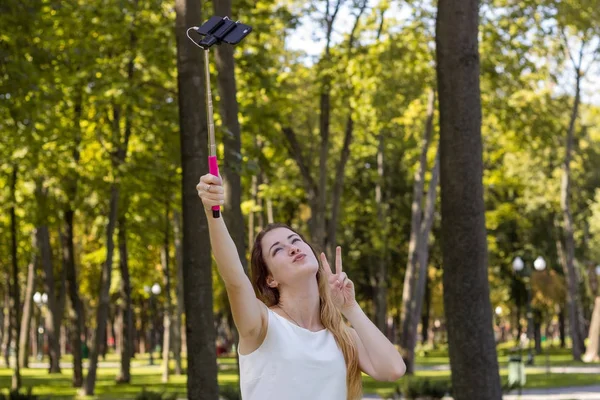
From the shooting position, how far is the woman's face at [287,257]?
416cm

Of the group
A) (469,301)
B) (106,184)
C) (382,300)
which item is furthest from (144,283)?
(469,301)

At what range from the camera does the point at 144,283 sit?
168 feet

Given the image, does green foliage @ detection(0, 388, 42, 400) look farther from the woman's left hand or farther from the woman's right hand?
the woman's right hand

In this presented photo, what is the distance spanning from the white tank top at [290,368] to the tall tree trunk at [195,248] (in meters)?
7.77

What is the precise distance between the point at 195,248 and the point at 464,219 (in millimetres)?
2871

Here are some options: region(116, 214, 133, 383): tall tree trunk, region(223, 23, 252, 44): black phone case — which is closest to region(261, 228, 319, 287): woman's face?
region(223, 23, 252, 44): black phone case

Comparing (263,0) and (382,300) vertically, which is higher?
(263,0)

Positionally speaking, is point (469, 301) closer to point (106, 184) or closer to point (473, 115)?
point (473, 115)

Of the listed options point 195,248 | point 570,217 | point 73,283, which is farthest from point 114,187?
point 570,217

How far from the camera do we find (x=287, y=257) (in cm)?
420

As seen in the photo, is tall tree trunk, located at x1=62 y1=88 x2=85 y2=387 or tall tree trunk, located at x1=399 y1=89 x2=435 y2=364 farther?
tall tree trunk, located at x1=399 y1=89 x2=435 y2=364

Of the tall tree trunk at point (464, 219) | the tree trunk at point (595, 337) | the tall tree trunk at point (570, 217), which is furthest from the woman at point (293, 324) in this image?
the tree trunk at point (595, 337)

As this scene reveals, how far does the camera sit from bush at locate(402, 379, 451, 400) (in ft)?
63.6

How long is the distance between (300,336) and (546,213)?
50109mm
